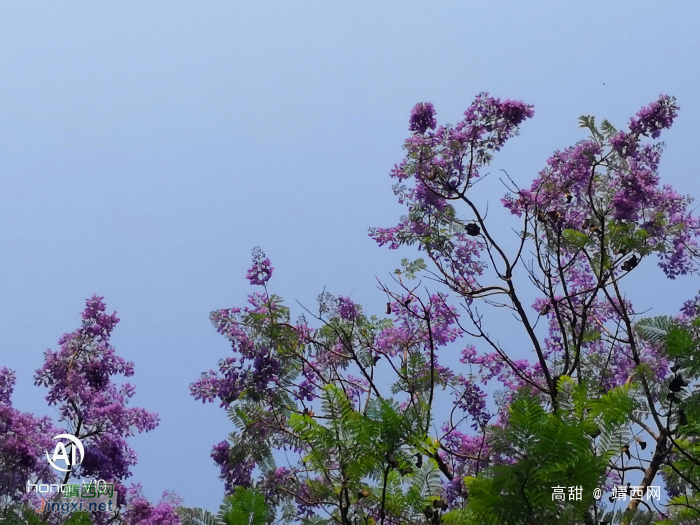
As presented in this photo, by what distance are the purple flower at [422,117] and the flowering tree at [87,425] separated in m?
3.71

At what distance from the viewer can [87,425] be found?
231 inches

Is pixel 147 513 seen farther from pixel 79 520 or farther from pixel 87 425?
pixel 79 520

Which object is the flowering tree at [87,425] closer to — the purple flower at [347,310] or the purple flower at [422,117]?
the purple flower at [347,310]

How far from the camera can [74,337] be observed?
20.1 feet

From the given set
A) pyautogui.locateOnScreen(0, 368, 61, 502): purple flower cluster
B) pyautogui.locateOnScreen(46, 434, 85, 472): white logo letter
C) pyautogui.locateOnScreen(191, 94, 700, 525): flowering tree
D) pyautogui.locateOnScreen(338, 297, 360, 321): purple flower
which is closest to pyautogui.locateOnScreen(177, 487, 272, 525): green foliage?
pyautogui.locateOnScreen(191, 94, 700, 525): flowering tree

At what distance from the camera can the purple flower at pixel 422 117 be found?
5.89m

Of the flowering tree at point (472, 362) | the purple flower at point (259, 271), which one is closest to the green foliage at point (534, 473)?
the flowering tree at point (472, 362)

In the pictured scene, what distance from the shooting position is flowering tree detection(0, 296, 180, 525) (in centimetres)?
577

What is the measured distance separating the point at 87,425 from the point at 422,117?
4398 millimetres

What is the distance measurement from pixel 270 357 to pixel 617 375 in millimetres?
3512

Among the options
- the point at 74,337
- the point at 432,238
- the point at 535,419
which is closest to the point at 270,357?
the point at 432,238

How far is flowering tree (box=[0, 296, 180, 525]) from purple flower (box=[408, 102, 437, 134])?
3707 millimetres

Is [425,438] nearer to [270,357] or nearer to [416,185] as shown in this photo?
[270,357]

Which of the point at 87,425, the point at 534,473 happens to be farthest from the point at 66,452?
the point at 534,473
